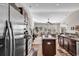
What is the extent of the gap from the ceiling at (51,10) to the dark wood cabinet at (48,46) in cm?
34

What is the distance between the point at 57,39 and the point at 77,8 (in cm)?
55

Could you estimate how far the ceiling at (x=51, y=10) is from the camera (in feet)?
6.10

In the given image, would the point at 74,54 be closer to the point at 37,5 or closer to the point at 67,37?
the point at 67,37

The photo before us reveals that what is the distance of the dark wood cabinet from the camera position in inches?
76.1

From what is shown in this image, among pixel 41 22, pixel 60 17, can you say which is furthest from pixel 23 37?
pixel 60 17

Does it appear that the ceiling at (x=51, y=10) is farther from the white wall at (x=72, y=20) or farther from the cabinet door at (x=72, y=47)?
the cabinet door at (x=72, y=47)

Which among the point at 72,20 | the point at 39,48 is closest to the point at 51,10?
the point at 72,20

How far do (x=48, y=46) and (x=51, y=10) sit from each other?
0.61 m

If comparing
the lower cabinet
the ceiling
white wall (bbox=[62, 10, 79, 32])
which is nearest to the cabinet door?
the lower cabinet

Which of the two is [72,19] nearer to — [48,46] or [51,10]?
[51,10]

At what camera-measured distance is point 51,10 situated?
6.23 ft

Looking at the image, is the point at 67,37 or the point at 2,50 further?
the point at 67,37

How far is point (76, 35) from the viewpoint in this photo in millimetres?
1861

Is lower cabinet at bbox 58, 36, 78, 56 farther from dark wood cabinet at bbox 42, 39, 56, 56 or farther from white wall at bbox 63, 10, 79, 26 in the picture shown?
white wall at bbox 63, 10, 79, 26
